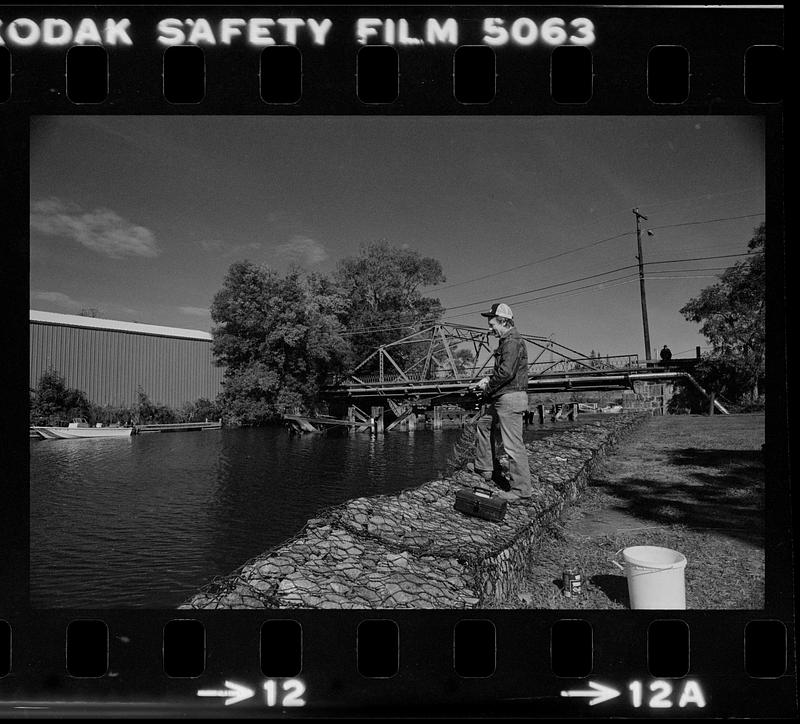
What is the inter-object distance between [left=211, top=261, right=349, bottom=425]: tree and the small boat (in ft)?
10.4

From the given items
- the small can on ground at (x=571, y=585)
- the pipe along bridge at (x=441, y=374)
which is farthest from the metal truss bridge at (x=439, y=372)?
the small can on ground at (x=571, y=585)

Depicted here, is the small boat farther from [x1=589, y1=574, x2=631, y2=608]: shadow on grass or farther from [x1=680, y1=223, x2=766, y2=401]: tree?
[x1=680, y1=223, x2=766, y2=401]: tree

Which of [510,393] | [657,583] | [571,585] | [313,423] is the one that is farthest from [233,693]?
[313,423]

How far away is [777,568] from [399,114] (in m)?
4.88

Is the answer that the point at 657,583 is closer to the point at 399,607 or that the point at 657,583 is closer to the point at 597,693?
the point at 597,693

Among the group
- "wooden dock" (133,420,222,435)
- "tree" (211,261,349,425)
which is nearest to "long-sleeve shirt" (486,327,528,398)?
"tree" (211,261,349,425)

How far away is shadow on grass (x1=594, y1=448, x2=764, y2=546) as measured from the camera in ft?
16.8

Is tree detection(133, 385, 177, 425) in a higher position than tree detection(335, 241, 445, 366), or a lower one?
lower

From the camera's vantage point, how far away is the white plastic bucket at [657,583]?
3287 millimetres

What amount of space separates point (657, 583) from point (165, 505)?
7.92 metres

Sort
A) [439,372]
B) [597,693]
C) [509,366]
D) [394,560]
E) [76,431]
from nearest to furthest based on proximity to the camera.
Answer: [597,693]
[394,560]
[509,366]
[76,431]
[439,372]

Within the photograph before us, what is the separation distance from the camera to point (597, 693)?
3.15 meters

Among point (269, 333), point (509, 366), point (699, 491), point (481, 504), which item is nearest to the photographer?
point (481, 504)

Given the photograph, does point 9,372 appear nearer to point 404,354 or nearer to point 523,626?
point 523,626
